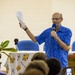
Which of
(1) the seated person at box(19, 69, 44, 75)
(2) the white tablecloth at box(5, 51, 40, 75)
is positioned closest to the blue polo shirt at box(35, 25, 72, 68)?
(2) the white tablecloth at box(5, 51, 40, 75)

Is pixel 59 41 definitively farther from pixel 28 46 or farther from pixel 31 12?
pixel 31 12

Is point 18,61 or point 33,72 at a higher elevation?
point 33,72

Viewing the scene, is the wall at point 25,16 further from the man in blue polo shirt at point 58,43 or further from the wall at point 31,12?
the man in blue polo shirt at point 58,43

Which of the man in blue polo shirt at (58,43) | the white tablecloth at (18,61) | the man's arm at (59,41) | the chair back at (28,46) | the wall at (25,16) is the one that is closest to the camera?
the man's arm at (59,41)

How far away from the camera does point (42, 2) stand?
217 inches

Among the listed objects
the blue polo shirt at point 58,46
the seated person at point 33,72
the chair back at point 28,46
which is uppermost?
the seated person at point 33,72

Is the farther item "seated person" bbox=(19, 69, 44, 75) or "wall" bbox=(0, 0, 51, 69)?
"wall" bbox=(0, 0, 51, 69)

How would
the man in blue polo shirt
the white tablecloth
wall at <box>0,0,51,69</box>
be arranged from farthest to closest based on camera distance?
1. wall at <box>0,0,51,69</box>
2. the white tablecloth
3. the man in blue polo shirt

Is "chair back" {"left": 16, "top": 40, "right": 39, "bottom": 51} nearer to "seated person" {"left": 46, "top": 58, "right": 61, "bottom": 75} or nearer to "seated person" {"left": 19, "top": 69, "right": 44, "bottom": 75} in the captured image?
"seated person" {"left": 46, "top": 58, "right": 61, "bottom": 75}

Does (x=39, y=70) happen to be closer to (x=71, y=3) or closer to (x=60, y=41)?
(x=60, y=41)

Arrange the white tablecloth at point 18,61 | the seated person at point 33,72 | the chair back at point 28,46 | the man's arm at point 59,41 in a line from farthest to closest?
the chair back at point 28,46
the white tablecloth at point 18,61
the man's arm at point 59,41
the seated person at point 33,72

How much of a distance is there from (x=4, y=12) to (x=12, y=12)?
194 mm

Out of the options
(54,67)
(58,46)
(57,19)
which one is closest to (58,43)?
(58,46)

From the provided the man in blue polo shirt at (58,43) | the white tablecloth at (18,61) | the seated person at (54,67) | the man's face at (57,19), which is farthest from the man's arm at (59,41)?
the seated person at (54,67)
